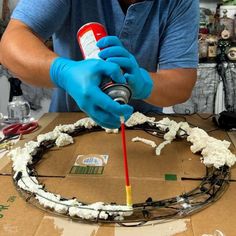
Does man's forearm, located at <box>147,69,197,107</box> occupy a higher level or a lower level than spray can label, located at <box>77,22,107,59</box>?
lower

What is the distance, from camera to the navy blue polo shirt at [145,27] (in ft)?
3.02

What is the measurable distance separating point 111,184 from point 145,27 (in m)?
0.51

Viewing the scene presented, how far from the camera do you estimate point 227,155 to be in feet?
2.28

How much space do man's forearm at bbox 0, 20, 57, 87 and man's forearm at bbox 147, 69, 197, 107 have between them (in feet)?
0.91

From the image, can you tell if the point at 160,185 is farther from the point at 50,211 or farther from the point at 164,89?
the point at 164,89

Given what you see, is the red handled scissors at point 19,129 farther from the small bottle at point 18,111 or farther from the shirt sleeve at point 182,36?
the shirt sleeve at point 182,36

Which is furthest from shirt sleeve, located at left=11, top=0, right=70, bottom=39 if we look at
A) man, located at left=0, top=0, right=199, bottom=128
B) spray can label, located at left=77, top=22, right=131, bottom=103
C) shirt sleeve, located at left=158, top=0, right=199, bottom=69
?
shirt sleeve, located at left=158, top=0, right=199, bottom=69

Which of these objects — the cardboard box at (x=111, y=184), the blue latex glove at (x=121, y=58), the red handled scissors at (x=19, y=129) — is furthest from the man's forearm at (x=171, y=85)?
the red handled scissors at (x=19, y=129)

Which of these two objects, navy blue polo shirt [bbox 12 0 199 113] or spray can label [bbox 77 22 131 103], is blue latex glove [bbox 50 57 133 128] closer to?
spray can label [bbox 77 22 131 103]

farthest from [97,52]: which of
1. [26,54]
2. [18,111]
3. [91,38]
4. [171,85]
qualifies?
[18,111]

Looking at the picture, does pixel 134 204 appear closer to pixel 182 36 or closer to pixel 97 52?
pixel 97 52

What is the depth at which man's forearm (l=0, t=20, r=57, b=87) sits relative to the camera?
2.39ft

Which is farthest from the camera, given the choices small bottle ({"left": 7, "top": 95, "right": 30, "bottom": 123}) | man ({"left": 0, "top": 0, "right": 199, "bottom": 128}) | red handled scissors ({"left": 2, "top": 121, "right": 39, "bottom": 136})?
small bottle ({"left": 7, "top": 95, "right": 30, "bottom": 123})

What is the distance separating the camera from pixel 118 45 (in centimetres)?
61
